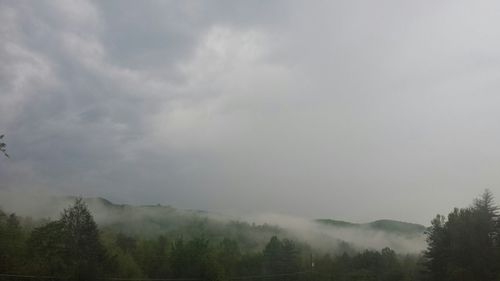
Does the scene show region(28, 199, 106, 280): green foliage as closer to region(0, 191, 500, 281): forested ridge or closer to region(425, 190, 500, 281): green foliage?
region(0, 191, 500, 281): forested ridge

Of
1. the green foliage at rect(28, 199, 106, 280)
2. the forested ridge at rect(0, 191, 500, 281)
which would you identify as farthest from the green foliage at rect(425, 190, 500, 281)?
the green foliage at rect(28, 199, 106, 280)

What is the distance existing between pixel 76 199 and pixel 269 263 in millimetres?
51205

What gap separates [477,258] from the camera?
58.0m

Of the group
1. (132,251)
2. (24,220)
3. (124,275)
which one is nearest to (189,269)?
(124,275)

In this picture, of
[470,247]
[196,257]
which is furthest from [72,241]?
[470,247]

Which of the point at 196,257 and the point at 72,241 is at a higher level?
the point at 72,241

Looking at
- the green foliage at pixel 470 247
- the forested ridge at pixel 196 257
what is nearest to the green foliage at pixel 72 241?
the forested ridge at pixel 196 257

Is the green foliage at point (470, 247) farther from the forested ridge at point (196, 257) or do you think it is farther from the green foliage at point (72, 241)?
the green foliage at point (72, 241)

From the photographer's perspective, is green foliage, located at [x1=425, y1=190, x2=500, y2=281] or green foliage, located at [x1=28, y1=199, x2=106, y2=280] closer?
green foliage, located at [x1=425, y1=190, x2=500, y2=281]

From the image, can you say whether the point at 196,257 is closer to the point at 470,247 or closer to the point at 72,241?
the point at 72,241

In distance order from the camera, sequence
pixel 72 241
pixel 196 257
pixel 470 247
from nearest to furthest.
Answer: pixel 470 247 → pixel 72 241 → pixel 196 257

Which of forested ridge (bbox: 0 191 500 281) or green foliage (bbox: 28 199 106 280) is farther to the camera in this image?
green foliage (bbox: 28 199 106 280)

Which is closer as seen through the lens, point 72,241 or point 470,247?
point 470,247

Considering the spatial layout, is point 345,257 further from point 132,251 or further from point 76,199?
point 76,199
